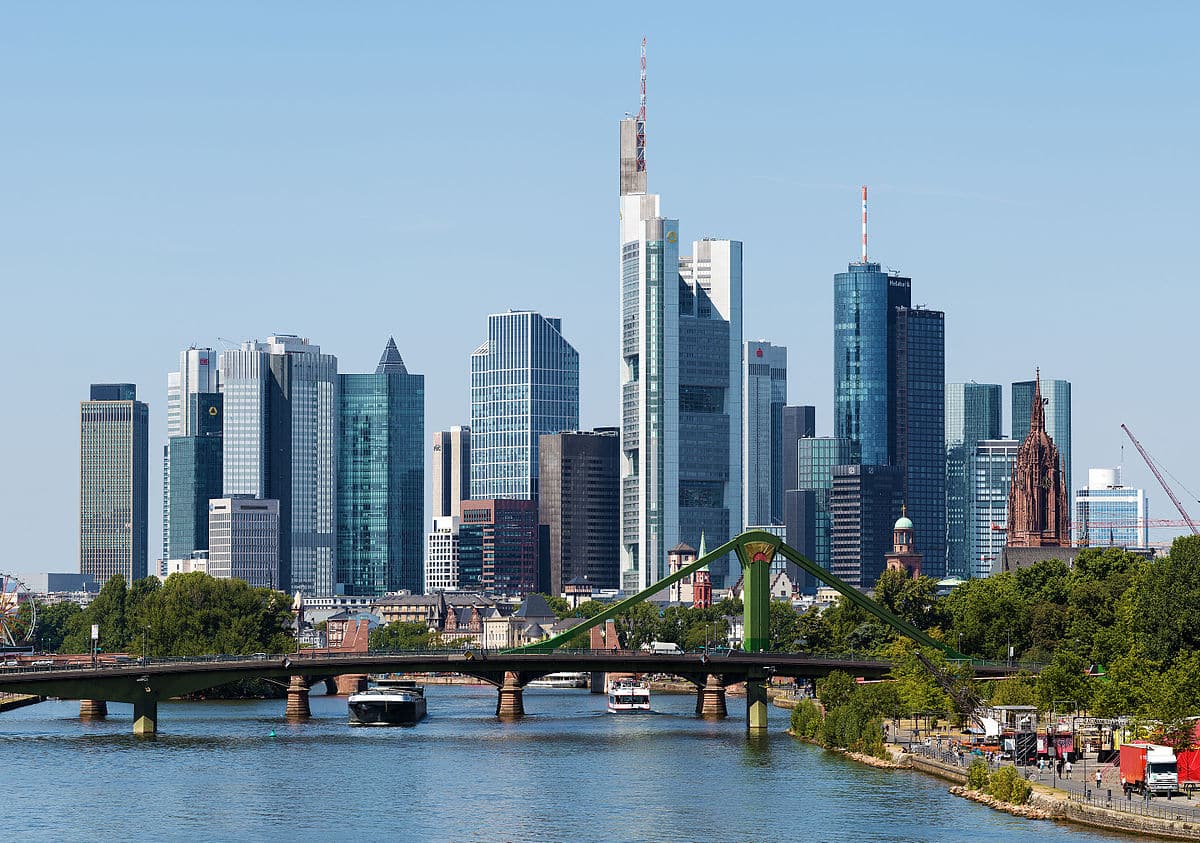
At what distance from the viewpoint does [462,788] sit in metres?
114

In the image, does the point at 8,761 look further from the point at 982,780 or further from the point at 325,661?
the point at 982,780

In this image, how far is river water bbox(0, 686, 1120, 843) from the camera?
96625 millimetres

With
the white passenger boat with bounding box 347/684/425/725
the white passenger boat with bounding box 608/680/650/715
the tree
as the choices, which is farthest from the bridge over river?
the white passenger boat with bounding box 608/680/650/715

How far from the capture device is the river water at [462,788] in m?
96.6

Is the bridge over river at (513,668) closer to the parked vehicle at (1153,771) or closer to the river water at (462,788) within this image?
the river water at (462,788)

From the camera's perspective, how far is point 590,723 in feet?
562

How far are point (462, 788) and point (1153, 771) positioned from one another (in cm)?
3645

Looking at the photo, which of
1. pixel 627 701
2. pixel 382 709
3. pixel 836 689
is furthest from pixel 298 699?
pixel 836 689

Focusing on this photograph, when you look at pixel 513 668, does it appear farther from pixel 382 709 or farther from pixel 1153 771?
pixel 1153 771

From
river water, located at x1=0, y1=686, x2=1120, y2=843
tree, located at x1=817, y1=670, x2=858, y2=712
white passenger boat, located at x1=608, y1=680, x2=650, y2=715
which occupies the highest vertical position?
tree, located at x1=817, y1=670, x2=858, y2=712

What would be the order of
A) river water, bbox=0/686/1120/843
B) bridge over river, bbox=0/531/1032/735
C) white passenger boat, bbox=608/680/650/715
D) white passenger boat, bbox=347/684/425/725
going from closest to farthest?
1. river water, bbox=0/686/1120/843
2. bridge over river, bbox=0/531/1032/735
3. white passenger boat, bbox=347/684/425/725
4. white passenger boat, bbox=608/680/650/715

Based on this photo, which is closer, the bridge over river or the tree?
the bridge over river

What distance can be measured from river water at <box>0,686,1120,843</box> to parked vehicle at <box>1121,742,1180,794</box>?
537cm

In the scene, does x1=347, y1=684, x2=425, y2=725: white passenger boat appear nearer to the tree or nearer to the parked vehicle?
the tree
